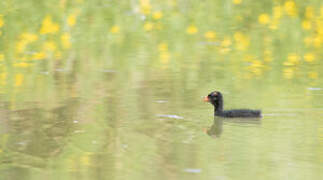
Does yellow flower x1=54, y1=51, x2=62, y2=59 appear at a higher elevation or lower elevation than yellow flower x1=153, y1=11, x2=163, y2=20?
lower

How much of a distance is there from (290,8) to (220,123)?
27.8 ft

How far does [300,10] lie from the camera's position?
17984mm

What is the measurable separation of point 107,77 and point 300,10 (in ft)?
21.2

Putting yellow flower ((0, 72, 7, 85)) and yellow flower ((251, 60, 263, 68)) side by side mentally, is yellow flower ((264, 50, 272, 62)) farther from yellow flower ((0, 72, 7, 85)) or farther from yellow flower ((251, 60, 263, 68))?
yellow flower ((0, 72, 7, 85))

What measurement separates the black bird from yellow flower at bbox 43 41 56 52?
17.2 ft

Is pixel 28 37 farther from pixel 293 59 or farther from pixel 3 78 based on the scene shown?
pixel 293 59

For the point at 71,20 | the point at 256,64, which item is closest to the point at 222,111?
the point at 256,64

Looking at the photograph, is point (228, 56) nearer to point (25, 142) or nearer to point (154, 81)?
point (154, 81)

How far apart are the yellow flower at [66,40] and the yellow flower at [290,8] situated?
16.3 ft

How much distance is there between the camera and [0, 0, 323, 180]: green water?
8453 millimetres

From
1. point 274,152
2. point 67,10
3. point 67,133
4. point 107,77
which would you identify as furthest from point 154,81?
point 67,10

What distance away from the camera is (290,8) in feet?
59.2

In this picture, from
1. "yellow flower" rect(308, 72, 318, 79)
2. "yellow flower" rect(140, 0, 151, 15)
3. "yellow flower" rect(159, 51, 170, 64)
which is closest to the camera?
"yellow flower" rect(308, 72, 318, 79)

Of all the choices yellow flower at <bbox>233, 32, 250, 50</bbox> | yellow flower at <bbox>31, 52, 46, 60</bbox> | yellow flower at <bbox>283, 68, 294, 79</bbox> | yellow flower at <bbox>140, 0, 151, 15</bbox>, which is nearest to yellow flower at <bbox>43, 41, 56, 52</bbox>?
yellow flower at <bbox>31, 52, 46, 60</bbox>
